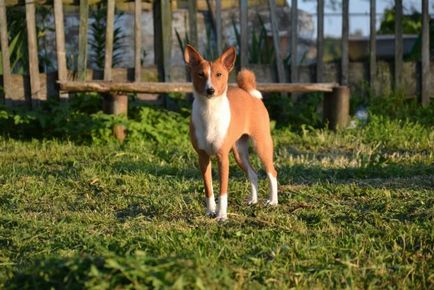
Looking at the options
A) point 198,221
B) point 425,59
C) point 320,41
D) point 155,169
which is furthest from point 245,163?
point 425,59

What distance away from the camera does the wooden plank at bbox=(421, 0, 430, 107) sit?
438 inches

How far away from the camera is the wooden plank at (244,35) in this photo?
1048 centimetres

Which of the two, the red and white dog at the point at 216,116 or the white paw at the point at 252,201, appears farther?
the white paw at the point at 252,201

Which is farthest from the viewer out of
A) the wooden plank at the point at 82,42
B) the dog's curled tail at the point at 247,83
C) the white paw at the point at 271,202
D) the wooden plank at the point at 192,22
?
the wooden plank at the point at 192,22

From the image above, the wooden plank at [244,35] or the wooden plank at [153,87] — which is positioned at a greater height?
the wooden plank at [244,35]

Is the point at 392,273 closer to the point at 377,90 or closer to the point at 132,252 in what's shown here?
the point at 132,252

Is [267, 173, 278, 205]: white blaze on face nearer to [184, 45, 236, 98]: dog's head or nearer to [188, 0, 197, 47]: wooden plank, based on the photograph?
[184, 45, 236, 98]: dog's head

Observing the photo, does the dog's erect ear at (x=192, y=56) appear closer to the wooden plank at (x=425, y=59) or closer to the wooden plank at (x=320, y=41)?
the wooden plank at (x=320, y=41)

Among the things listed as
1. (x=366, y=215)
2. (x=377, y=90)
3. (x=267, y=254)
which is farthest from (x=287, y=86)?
(x=267, y=254)

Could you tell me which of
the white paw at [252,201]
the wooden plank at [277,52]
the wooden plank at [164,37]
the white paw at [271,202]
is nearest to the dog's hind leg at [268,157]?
the white paw at [271,202]

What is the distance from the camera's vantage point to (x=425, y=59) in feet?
36.9

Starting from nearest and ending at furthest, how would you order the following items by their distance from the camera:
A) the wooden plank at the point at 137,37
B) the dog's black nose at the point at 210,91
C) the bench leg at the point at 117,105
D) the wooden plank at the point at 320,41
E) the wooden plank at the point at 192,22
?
the dog's black nose at the point at 210,91 < the bench leg at the point at 117,105 < the wooden plank at the point at 137,37 < the wooden plank at the point at 192,22 < the wooden plank at the point at 320,41

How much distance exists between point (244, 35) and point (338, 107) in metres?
1.54

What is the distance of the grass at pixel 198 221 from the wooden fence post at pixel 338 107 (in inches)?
44.2
